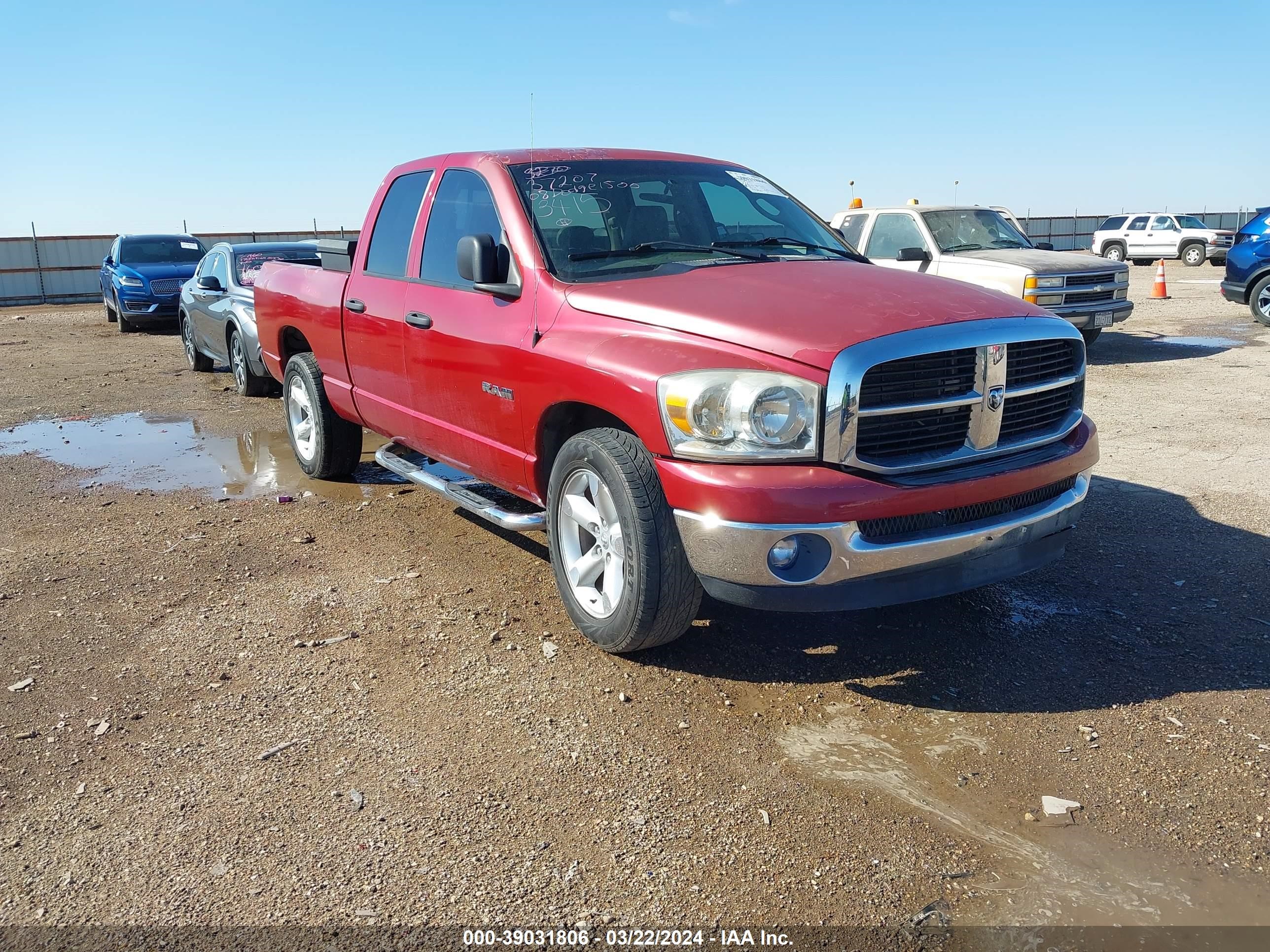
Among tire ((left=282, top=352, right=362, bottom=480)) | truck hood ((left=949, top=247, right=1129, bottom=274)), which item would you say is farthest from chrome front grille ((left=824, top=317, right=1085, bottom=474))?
truck hood ((left=949, top=247, right=1129, bottom=274))

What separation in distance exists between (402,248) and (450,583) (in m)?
1.83

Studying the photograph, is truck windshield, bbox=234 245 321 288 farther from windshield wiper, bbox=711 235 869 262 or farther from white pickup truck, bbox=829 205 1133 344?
windshield wiper, bbox=711 235 869 262

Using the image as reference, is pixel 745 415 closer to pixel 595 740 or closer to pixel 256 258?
pixel 595 740

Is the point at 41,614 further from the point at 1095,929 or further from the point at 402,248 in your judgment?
the point at 1095,929

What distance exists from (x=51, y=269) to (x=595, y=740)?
3180 centimetres

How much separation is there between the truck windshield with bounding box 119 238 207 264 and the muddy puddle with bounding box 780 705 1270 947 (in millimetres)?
19101

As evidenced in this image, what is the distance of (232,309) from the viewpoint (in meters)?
10.9

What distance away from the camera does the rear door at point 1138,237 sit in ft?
106

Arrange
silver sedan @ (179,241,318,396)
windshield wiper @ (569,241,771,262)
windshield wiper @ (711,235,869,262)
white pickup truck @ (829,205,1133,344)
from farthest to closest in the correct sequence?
white pickup truck @ (829,205,1133,344), silver sedan @ (179,241,318,396), windshield wiper @ (711,235,869,262), windshield wiper @ (569,241,771,262)

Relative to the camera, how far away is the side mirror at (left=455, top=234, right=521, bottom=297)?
169 inches

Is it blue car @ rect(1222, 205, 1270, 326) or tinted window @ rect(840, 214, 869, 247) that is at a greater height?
tinted window @ rect(840, 214, 869, 247)

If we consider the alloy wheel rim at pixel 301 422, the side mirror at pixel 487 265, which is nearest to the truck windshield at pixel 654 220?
the side mirror at pixel 487 265

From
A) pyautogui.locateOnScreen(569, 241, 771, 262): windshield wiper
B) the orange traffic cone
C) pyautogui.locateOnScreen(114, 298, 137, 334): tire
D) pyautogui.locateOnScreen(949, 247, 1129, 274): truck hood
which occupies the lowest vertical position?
pyautogui.locateOnScreen(114, 298, 137, 334): tire

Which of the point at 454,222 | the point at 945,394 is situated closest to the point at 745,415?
the point at 945,394
